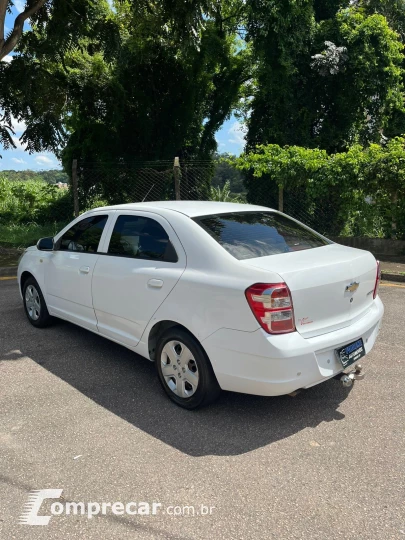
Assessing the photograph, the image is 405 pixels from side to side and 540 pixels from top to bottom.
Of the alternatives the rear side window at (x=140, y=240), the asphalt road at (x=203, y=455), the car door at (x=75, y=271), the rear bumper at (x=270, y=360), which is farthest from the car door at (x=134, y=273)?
the rear bumper at (x=270, y=360)

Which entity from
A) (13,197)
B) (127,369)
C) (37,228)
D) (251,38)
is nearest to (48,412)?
Answer: (127,369)

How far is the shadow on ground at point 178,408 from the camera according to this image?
316 centimetres

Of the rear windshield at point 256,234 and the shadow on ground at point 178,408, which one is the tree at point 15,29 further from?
the rear windshield at point 256,234

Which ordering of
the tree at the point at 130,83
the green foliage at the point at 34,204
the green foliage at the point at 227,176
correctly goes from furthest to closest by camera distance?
1. the green foliage at the point at 34,204
2. the green foliage at the point at 227,176
3. the tree at the point at 130,83

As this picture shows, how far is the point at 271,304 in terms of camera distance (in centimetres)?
302

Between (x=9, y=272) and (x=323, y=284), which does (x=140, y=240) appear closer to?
(x=323, y=284)

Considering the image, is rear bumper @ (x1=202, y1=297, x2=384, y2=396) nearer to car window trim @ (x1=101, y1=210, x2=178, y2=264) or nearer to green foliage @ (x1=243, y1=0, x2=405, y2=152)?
car window trim @ (x1=101, y1=210, x2=178, y2=264)

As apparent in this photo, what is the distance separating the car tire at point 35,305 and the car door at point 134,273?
4.25 feet

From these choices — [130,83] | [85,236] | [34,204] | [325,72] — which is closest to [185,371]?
[85,236]

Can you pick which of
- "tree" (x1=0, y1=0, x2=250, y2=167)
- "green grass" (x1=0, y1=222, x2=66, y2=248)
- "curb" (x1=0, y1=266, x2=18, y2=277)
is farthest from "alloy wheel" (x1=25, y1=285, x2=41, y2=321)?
"tree" (x1=0, y1=0, x2=250, y2=167)

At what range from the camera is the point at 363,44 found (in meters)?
13.4

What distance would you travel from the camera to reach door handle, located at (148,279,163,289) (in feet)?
11.9

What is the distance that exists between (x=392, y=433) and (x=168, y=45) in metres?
14.4

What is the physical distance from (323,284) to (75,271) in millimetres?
2537
